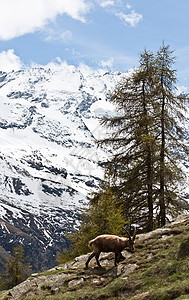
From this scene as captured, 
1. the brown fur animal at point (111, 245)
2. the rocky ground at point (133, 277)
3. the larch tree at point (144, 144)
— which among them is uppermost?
the larch tree at point (144, 144)

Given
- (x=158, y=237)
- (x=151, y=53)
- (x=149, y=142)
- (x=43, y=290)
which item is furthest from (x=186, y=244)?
(x=151, y=53)

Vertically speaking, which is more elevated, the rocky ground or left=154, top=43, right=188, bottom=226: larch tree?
left=154, top=43, right=188, bottom=226: larch tree

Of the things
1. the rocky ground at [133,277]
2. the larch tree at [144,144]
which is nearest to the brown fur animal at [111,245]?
the rocky ground at [133,277]

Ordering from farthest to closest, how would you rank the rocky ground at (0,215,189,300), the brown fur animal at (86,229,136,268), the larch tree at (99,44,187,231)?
1. the larch tree at (99,44,187,231)
2. the brown fur animal at (86,229,136,268)
3. the rocky ground at (0,215,189,300)

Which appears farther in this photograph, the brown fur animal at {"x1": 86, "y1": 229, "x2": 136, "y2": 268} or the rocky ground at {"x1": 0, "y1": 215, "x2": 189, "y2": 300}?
the brown fur animal at {"x1": 86, "y1": 229, "x2": 136, "y2": 268}

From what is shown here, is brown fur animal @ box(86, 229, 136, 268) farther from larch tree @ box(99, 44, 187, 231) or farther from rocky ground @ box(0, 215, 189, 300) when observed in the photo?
larch tree @ box(99, 44, 187, 231)

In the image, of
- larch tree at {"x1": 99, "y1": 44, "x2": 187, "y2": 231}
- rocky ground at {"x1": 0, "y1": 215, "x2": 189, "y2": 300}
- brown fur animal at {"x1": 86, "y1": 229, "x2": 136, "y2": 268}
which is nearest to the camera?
rocky ground at {"x1": 0, "y1": 215, "x2": 189, "y2": 300}

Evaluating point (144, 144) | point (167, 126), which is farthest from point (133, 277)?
point (167, 126)

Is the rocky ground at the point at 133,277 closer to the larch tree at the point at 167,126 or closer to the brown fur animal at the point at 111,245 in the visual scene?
the brown fur animal at the point at 111,245

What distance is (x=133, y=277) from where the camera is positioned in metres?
10.2

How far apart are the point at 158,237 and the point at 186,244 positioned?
245cm

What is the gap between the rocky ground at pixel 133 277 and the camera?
9180 mm

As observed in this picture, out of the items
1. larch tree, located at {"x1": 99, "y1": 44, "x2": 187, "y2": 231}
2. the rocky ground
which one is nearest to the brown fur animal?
the rocky ground

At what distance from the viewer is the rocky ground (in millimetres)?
9180
